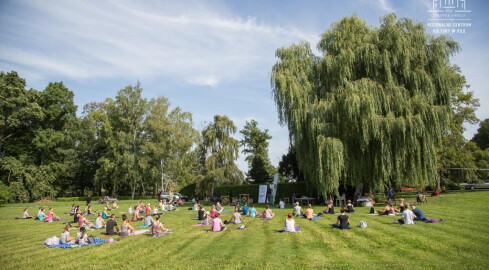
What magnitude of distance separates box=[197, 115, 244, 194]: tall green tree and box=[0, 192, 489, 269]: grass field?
2346cm

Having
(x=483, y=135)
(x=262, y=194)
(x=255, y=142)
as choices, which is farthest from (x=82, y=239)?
(x=483, y=135)

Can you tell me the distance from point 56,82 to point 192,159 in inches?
916

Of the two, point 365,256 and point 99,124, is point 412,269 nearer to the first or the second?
point 365,256

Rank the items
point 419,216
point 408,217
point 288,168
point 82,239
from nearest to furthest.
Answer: point 82,239 → point 408,217 → point 419,216 → point 288,168

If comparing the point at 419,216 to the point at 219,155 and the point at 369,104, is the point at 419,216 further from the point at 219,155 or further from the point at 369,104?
the point at 219,155

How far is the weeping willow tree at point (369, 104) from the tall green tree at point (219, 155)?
13.4m

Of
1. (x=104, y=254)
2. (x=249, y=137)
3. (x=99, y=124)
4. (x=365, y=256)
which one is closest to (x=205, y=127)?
(x=249, y=137)

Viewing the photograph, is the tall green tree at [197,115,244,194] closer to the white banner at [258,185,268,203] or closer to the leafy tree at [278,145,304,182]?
the white banner at [258,185,268,203]

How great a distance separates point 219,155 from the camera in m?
38.8

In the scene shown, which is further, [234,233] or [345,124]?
[345,124]

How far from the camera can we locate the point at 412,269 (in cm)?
831

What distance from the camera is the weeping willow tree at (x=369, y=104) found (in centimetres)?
2236

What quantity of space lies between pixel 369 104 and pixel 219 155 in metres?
20.7

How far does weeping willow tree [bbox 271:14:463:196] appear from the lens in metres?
22.4
